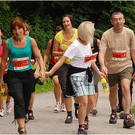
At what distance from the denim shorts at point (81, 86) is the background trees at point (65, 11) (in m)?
13.9

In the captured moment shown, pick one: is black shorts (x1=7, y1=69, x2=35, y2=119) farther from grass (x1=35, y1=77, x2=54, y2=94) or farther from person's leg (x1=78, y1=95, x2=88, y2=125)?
grass (x1=35, y1=77, x2=54, y2=94)

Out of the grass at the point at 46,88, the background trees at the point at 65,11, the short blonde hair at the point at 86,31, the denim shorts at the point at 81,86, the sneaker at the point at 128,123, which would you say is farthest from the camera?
the background trees at the point at 65,11

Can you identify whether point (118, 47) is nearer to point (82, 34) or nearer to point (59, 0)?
point (82, 34)

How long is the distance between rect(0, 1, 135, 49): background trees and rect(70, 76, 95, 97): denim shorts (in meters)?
13.9

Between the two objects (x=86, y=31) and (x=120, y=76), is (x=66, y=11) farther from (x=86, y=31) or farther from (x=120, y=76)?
(x=86, y=31)

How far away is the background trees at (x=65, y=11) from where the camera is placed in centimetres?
2238

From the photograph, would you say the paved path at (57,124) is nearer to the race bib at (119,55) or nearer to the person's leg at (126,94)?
the person's leg at (126,94)

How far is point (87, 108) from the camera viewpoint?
7.73 metres

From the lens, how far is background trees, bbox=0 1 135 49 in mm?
22375

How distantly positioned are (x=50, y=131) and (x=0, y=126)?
3.49 feet

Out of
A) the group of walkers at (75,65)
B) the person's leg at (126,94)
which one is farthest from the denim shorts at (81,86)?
the person's leg at (126,94)

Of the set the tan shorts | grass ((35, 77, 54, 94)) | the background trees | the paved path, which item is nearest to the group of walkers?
the tan shorts

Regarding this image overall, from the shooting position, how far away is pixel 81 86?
7469mm

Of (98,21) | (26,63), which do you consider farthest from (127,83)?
(98,21)
